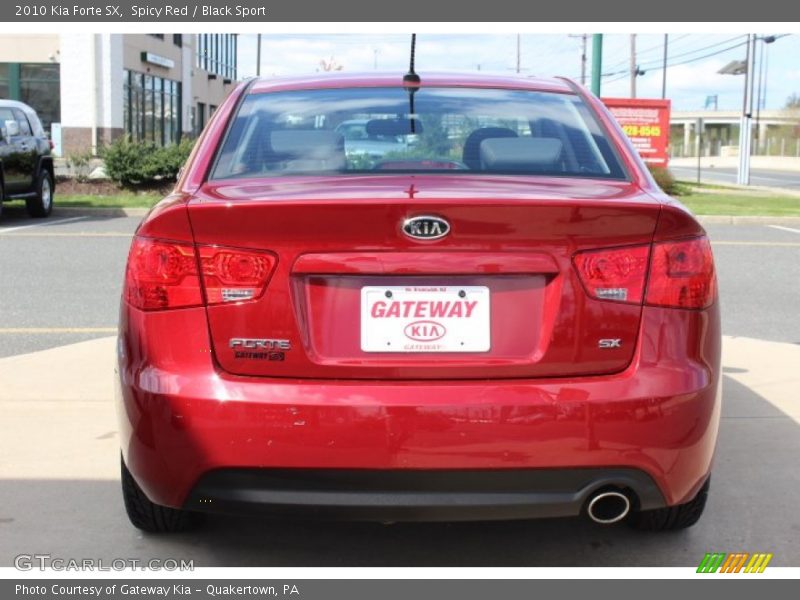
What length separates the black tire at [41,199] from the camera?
57.7 ft

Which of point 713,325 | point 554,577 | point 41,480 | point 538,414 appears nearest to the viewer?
point 538,414

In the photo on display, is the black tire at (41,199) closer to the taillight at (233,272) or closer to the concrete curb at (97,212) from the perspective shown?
the concrete curb at (97,212)

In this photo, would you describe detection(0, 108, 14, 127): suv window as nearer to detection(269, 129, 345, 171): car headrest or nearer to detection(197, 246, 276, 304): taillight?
detection(269, 129, 345, 171): car headrest

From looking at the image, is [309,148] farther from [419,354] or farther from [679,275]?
[679,275]

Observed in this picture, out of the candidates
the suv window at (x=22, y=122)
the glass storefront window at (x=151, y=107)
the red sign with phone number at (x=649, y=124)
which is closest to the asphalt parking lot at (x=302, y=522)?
the suv window at (x=22, y=122)

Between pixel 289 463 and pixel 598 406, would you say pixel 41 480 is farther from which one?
pixel 598 406

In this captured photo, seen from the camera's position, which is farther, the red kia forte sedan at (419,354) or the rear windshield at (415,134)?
the rear windshield at (415,134)

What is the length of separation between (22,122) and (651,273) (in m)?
15.9

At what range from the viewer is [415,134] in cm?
400

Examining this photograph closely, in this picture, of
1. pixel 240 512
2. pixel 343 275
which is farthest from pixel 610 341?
pixel 240 512

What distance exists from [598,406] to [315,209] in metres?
0.93

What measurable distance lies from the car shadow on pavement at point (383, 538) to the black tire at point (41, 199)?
1404 centimetres

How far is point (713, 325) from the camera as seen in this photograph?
3.30 meters

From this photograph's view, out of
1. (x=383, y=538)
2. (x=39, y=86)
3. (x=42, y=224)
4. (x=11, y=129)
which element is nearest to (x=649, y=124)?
(x=42, y=224)
